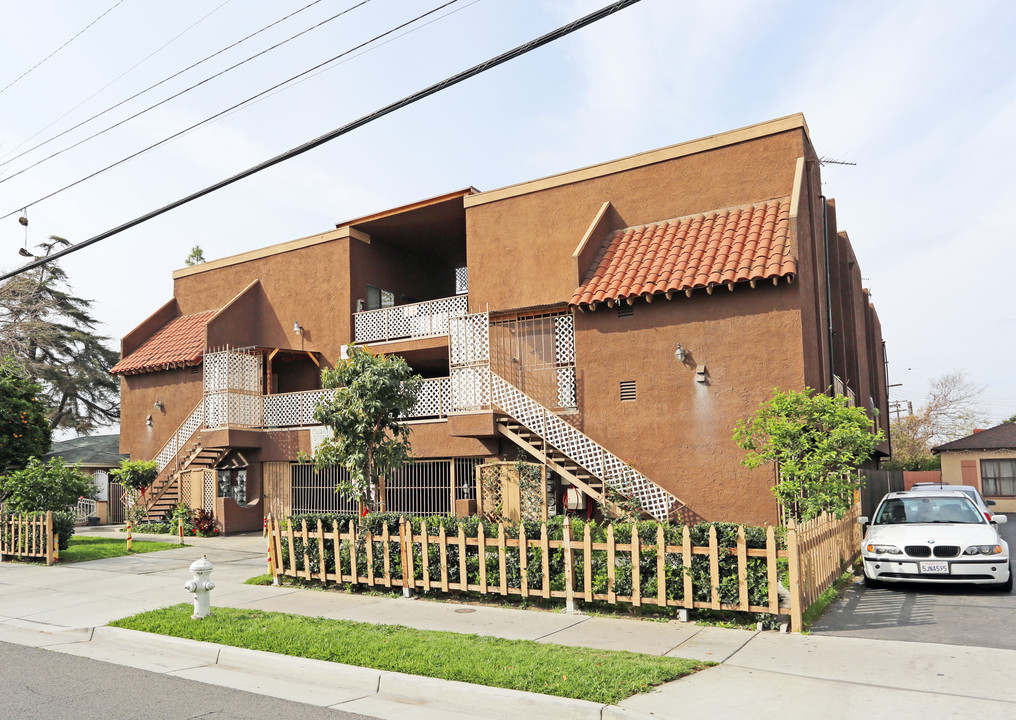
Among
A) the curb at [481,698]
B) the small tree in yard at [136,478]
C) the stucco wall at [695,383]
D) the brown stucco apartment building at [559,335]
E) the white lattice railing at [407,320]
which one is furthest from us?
the small tree in yard at [136,478]

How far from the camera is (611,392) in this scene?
1741cm

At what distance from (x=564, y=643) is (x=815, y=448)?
6.57 m

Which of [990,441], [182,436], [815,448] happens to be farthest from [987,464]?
[182,436]

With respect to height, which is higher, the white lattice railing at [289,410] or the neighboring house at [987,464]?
the white lattice railing at [289,410]

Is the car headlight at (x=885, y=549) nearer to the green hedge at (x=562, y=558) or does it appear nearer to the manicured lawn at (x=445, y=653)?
the green hedge at (x=562, y=558)

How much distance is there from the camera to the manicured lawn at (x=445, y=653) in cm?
685

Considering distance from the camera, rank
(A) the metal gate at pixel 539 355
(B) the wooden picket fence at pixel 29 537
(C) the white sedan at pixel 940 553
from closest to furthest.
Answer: (C) the white sedan at pixel 940 553, (B) the wooden picket fence at pixel 29 537, (A) the metal gate at pixel 539 355

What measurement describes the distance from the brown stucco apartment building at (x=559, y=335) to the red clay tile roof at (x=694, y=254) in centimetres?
5

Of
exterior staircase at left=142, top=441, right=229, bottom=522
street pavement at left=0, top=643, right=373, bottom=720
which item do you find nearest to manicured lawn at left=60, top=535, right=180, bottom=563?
exterior staircase at left=142, top=441, right=229, bottom=522

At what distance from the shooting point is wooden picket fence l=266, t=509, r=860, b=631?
30.2 ft

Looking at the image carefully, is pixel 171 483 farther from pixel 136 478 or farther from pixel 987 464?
pixel 987 464

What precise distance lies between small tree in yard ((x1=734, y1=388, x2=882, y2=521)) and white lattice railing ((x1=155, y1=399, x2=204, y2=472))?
55.6 ft

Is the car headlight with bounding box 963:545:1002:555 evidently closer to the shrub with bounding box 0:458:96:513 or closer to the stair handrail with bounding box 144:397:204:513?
the shrub with bounding box 0:458:96:513

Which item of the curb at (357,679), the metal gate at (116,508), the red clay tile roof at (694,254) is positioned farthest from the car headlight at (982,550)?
the metal gate at (116,508)
